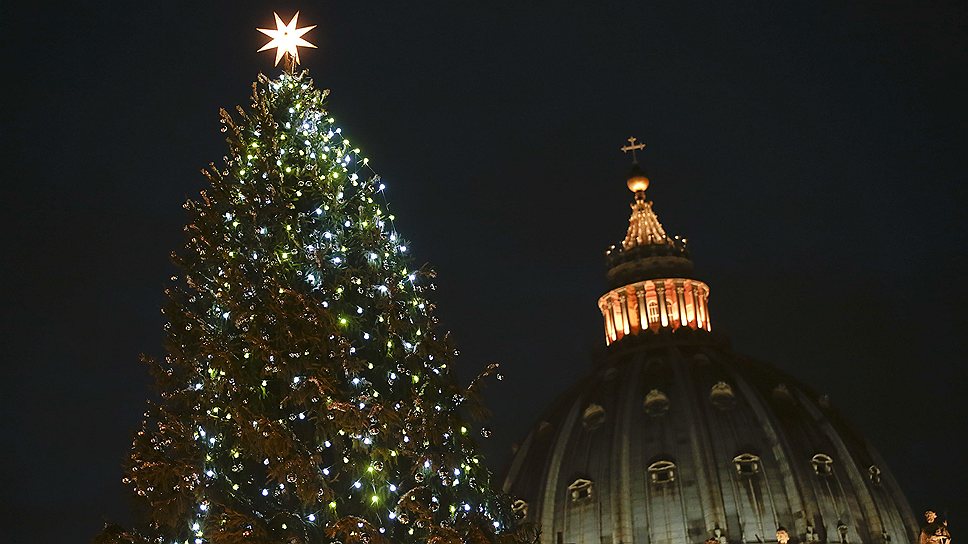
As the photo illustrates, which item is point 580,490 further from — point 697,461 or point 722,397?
point 722,397

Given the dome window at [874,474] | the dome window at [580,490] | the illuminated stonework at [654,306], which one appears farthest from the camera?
the illuminated stonework at [654,306]

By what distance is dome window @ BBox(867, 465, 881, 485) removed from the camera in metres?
88.8

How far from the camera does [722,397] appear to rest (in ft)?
288

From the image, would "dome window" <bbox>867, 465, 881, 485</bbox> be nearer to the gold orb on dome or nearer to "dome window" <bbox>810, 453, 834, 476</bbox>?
"dome window" <bbox>810, 453, 834, 476</bbox>

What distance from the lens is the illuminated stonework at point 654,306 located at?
334ft

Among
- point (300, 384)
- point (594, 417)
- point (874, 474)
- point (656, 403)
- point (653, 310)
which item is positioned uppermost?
point (653, 310)

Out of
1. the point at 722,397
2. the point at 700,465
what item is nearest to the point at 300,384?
the point at 700,465

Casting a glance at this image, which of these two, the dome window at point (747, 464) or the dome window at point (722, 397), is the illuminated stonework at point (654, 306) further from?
the dome window at point (747, 464)

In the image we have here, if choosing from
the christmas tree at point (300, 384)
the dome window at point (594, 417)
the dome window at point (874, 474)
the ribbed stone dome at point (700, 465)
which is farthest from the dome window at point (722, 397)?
the christmas tree at point (300, 384)

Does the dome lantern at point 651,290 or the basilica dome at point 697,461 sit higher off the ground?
the dome lantern at point 651,290

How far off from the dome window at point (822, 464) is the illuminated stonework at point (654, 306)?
17.4 metres

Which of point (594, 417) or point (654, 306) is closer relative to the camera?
point (594, 417)

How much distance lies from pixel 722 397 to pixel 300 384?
233 feet

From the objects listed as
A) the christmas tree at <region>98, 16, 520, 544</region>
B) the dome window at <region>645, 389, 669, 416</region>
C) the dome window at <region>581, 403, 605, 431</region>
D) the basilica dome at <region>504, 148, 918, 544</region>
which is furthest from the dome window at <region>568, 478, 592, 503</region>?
the christmas tree at <region>98, 16, 520, 544</region>
